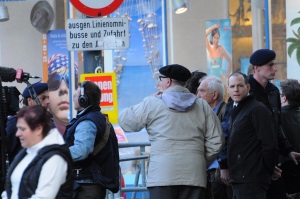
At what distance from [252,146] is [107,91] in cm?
182

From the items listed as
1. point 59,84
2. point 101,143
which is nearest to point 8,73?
point 101,143

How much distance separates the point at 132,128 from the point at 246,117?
1168 mm

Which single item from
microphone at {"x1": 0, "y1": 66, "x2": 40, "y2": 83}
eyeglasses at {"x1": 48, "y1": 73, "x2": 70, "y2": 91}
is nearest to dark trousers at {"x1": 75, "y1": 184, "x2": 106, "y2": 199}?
microphone at {"x1": 0, "y1": 66, "x2": 40, "y2": 83}

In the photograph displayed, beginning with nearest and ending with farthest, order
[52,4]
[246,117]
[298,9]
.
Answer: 1. [246,117]
2. [298,9]
3. [52,4]

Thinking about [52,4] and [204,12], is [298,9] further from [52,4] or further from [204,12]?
[52,4]

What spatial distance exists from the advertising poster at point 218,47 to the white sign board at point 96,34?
4.68 metres

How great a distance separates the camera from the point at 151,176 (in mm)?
7867

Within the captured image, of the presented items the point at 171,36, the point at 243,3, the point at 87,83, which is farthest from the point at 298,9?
the point at 87,83

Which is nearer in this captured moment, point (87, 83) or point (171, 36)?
point (87, 83)

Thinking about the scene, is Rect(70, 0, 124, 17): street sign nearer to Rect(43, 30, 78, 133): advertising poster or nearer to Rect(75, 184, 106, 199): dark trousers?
Rect(75, 184, 106, 199): dark trousers

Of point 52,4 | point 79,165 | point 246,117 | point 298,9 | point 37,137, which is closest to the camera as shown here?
point 37,137

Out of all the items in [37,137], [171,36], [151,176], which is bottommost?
[151,176]

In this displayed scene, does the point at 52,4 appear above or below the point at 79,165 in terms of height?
above

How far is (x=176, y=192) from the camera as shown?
7832 mm
